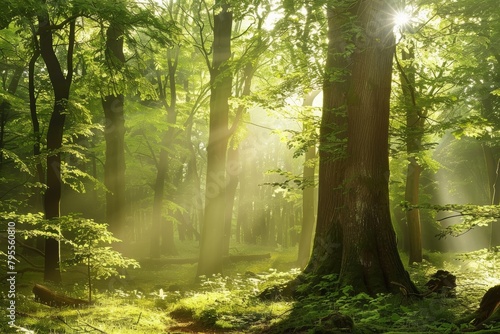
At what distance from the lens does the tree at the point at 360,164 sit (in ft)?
25.0

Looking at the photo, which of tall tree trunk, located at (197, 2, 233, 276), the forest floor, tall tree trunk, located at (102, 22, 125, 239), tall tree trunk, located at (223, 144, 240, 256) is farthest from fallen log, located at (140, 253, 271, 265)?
the forest floor

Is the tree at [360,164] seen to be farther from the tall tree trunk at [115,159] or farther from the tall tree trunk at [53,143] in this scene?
the tall tree trunk at [115,159]

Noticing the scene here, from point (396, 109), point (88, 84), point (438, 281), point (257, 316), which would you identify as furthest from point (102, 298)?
point (396, 109)

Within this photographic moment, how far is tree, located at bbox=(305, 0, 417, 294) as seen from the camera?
7609mm

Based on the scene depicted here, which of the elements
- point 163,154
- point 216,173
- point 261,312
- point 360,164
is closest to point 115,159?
point 216,173

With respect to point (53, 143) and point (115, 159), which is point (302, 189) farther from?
point (115, 159)

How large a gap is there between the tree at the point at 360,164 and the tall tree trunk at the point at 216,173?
17.4 ft

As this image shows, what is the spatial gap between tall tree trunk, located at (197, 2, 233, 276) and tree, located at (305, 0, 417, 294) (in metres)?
5.31

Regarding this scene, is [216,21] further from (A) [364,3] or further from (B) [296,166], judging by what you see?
(B) [296,166]

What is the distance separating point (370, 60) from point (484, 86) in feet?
49.1

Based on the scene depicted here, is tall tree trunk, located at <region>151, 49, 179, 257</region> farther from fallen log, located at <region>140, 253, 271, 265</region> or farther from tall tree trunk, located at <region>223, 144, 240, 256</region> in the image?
tall tree trunk, located at <region>223, 144, 240, 256</region>

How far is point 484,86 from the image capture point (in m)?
20.1

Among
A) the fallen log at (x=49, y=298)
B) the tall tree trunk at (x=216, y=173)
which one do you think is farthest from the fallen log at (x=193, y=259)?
the fallen log at (x=49, y=298)

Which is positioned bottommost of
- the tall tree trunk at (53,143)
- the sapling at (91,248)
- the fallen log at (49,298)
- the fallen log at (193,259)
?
the fallen log at (193,259)
